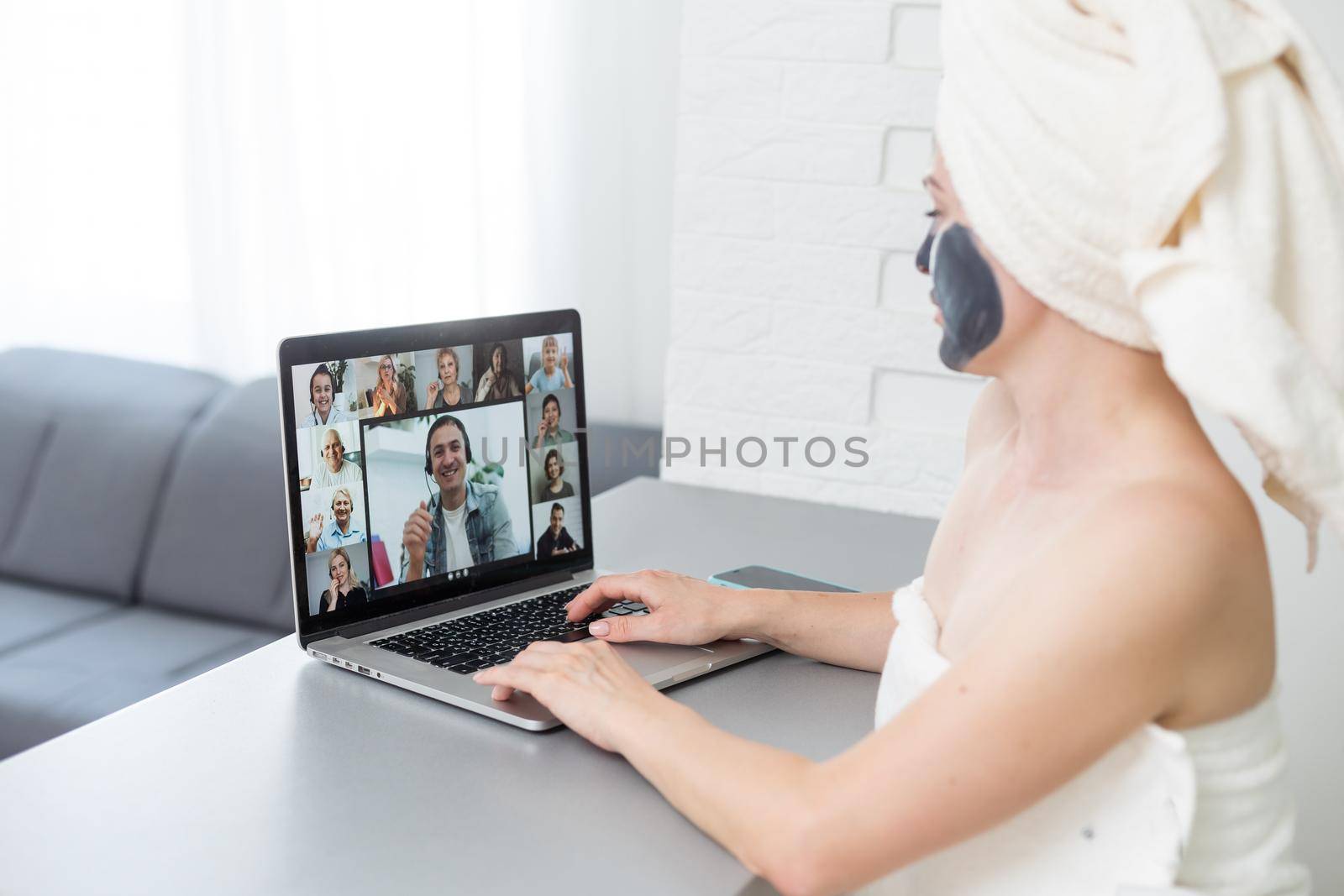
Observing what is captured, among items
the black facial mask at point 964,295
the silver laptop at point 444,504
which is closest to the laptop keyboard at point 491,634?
the silver laptop at point 444,504

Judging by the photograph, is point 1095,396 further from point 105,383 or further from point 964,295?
point 105,383

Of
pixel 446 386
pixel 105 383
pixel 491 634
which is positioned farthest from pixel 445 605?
pixel 105 383

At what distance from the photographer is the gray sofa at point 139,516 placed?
226 centimetres

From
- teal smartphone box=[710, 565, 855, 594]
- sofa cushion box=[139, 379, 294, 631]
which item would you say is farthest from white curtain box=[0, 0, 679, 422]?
teal smartphone box=[710, 565, 855, 594]

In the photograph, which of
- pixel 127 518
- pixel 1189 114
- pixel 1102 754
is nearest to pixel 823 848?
pixel 1102 754

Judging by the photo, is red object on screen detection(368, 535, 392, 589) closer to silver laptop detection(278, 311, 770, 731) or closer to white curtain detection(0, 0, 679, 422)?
silver laptop detection(278, 311, 770, 731)

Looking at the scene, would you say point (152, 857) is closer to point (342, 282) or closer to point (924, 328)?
point (924, 328)

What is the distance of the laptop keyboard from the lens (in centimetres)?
105

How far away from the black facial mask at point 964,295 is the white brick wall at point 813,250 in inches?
28.9

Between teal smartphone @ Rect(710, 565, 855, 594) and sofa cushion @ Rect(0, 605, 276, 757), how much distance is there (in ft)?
3.75

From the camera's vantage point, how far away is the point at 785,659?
3.68 ft

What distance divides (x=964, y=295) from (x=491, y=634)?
53 centimetres

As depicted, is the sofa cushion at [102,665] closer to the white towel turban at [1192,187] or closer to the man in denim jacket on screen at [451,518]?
the man in denim jacket on screen at [451,518]

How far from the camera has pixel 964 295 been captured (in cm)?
82
